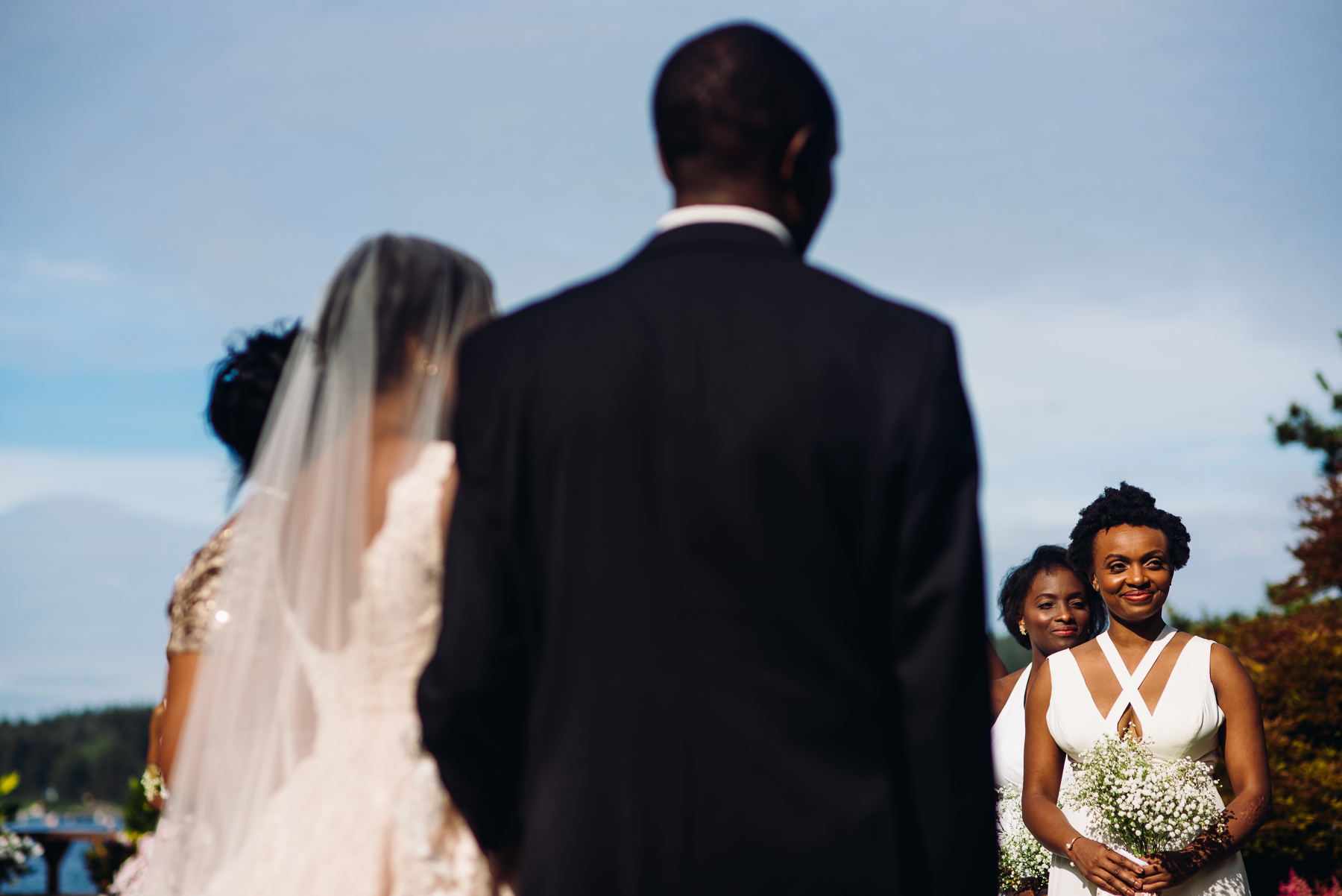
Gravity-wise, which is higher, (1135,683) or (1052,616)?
(1052,616)

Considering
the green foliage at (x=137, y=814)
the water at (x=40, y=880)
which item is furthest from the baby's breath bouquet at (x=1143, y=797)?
the water at (x=40, y=880)

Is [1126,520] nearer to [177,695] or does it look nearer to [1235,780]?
[1235,780]

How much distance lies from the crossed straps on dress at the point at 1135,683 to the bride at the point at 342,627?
3.64 meters

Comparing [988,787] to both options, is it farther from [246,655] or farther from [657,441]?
[246,655]

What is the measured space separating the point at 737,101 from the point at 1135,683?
4077 mm

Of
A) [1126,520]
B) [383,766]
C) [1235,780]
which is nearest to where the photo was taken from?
[383,766]

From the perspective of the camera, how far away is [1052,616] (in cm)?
668

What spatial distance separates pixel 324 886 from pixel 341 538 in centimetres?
84

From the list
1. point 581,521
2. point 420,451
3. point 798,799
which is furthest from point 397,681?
point 798,799

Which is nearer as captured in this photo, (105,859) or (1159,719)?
(1159,719)

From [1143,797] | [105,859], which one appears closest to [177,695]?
[1143,797]

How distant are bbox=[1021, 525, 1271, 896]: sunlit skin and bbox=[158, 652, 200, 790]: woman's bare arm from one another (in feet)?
12.5

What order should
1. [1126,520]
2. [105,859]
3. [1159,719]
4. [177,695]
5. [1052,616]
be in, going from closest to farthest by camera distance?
[177,695]
[1159,719]
[1126,520]
[1052,616]
[105,859]

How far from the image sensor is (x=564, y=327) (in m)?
2.25
